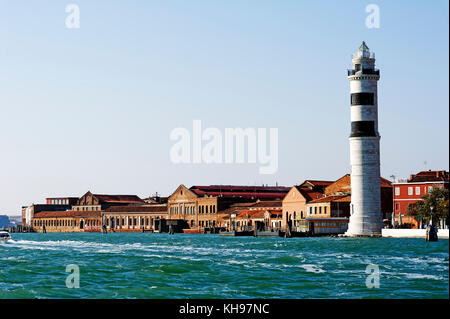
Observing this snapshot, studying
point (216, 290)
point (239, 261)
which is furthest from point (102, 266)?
point (216, 290)

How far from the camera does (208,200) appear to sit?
125125 millimetres

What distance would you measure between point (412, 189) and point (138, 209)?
68.6 m

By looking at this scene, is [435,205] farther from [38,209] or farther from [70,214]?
[38,209]

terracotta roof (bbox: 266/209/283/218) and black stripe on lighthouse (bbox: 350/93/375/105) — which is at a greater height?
black stripe on lighthouse (bbox: 350/93/375/105)

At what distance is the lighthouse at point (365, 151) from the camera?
2876 inches

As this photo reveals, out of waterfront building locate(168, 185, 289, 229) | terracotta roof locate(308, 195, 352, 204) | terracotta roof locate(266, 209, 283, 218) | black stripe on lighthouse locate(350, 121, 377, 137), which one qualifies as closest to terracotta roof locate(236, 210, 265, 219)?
terracotta roof locate(266, 209, 283, 218)

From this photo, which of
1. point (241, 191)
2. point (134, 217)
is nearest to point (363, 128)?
point (241, 191)

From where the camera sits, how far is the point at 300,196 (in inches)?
3905

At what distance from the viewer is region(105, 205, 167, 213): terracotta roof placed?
139 m

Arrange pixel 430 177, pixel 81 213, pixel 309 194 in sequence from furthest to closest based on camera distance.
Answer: pixel 81 213 → pixel 309 194 → pixel 430 177

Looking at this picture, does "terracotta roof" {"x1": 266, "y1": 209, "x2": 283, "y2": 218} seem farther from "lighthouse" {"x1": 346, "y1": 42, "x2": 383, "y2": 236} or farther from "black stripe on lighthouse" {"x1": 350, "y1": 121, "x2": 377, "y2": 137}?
"black stripe on lighthouse" {"x1": 350, "y1": 121, "x2": 377, "y2": 137}

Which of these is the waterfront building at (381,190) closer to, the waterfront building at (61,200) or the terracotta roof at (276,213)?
the terracotta roof at (276,213)

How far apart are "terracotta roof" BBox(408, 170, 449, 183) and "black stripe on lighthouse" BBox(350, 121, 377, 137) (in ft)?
40.9
